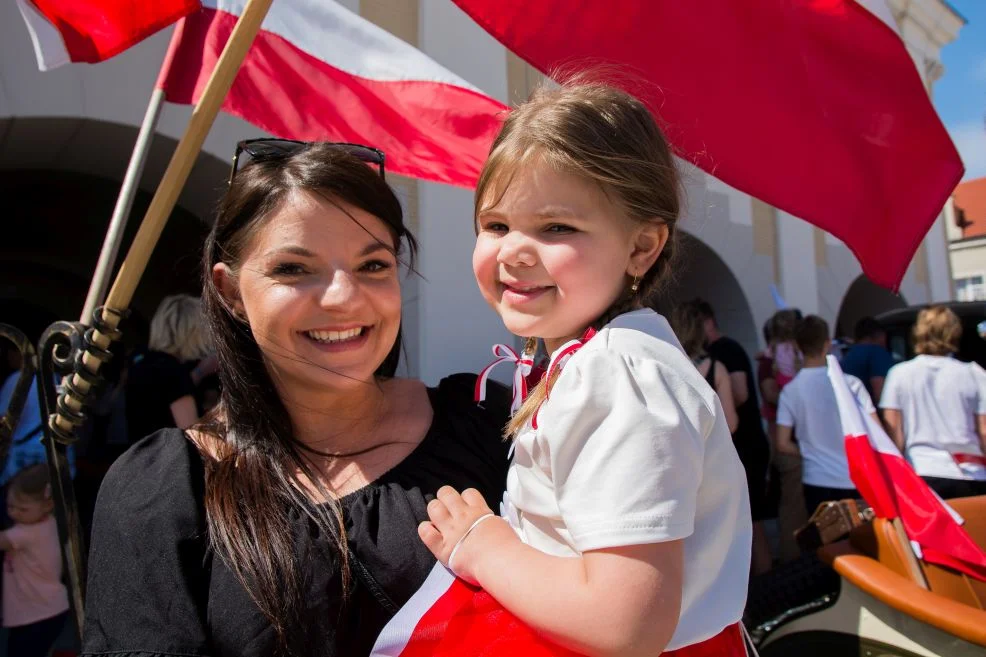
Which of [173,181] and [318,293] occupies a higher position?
[173,181]

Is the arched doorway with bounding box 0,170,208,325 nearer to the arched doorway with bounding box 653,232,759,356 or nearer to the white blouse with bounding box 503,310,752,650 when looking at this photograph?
the white blouse with bounding box 503,310,752,650

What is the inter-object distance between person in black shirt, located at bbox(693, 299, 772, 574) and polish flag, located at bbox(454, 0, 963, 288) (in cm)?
273

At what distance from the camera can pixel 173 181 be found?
1.74 metres

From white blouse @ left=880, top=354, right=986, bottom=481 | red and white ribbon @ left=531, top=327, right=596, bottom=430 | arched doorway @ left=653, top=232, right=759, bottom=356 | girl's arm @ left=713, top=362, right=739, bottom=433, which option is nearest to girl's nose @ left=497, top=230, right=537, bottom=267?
red and white ribbon @ left=531, top=327, right=596, bottom=430

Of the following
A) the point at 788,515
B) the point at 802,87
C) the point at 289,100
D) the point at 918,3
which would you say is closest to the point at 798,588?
the point at 802,87

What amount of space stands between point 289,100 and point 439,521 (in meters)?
2.19

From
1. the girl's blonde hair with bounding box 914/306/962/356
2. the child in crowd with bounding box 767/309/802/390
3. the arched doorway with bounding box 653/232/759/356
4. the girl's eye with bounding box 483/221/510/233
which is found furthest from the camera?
the arched doorway with bounding box 653/232/759/356

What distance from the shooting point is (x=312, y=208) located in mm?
1428

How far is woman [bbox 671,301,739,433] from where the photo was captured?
4.33 metres

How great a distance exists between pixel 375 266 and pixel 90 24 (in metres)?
1.34

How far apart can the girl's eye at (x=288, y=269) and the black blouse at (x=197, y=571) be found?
14.1 inches

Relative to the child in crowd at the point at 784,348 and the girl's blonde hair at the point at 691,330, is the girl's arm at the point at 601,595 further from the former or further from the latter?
the child in crowd at the point at 784,348

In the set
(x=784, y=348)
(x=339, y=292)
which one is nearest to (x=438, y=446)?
(x=339, y=292)

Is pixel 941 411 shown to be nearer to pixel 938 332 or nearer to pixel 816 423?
pixel 938 332
